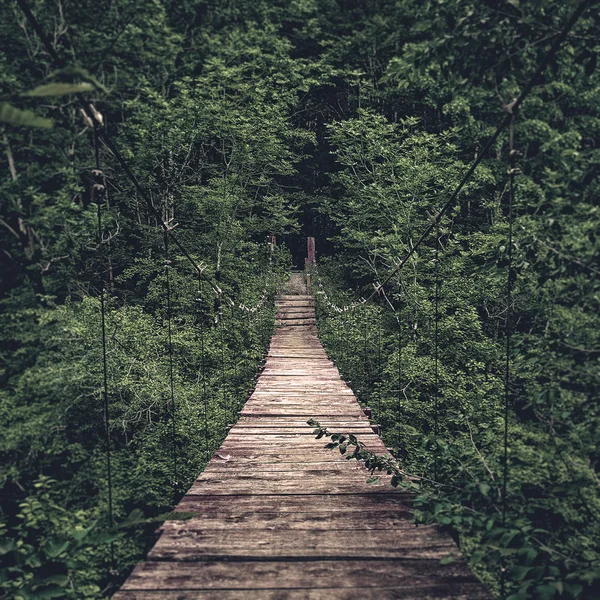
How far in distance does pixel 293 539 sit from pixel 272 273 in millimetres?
9354

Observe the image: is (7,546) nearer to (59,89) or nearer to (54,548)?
(54,548)

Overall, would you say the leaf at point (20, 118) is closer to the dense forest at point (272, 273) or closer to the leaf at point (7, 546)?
the dense forest at point (272, 273)

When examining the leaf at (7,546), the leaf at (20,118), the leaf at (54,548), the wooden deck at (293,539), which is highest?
the leaf at (20,118)

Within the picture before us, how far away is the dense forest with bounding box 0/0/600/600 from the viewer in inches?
43.5

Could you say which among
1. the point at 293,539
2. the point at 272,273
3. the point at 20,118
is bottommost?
the point at 293,539

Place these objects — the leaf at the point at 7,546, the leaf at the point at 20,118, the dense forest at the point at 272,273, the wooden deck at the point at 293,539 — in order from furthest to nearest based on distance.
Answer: the wooden deck at the point at 293,539, the dense forest at the point at 272,273, the leaf at the point at 7,546, the leaf at the point at 20,118

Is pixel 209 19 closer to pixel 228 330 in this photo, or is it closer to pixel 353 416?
pixel 228 330

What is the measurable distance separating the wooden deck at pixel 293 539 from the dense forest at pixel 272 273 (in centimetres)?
15

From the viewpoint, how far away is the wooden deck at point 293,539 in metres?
1.22

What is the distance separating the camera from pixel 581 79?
1.43m

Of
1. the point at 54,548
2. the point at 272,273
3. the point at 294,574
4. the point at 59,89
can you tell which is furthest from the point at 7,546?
the point at 272,273

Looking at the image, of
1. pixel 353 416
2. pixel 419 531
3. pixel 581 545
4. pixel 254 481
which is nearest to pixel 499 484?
pixel 581 545

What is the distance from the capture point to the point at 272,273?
10.7 m

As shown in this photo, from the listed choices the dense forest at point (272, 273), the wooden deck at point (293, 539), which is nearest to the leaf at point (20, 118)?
the dense forest at point (272, 273)
